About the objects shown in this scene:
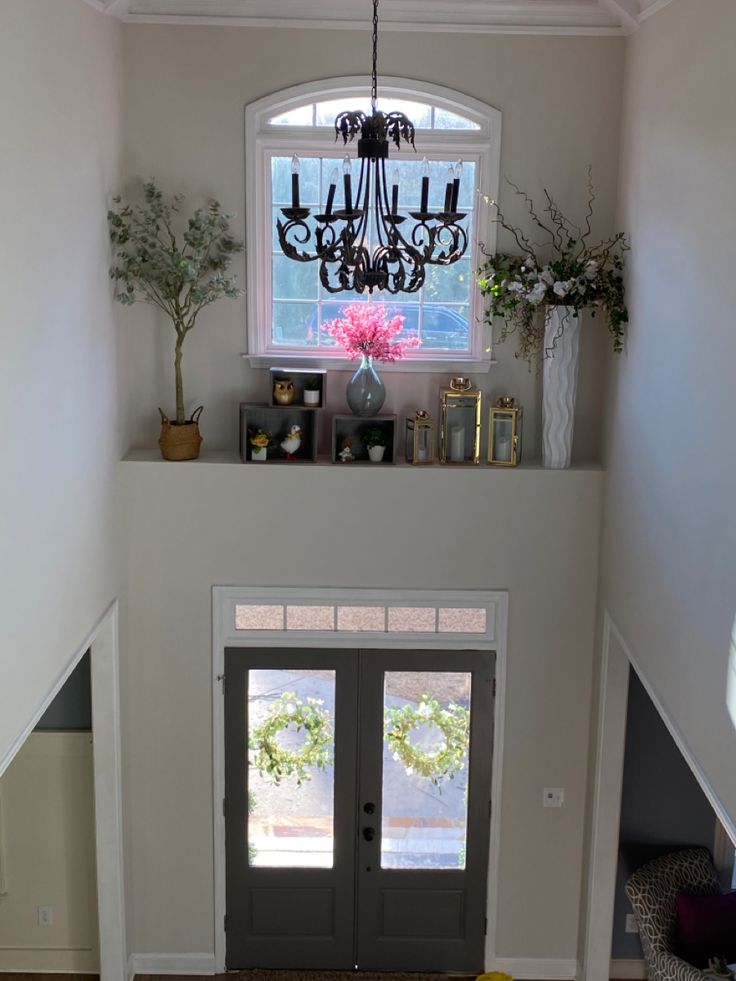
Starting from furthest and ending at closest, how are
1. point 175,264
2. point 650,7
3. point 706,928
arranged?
1. point 706,928
2. point 175,264
3. point 650,7

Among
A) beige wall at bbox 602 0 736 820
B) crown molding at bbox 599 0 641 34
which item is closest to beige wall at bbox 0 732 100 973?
beige wall at bbox 602 0 736 820

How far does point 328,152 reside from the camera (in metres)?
5.82

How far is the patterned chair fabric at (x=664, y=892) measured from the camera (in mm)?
5863

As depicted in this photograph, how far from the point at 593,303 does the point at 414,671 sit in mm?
2304

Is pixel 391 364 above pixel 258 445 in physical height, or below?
above

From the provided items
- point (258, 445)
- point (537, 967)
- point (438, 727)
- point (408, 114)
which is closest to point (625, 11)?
point (408, 114)

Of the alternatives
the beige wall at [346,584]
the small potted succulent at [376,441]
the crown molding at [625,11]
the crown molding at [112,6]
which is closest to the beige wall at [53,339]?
the crown molding at [112,6]

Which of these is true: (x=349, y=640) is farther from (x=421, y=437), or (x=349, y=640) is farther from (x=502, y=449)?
(x=502, y=449)

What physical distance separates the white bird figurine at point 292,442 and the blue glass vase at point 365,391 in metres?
0.33

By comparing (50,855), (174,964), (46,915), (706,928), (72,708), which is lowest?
(174,964)

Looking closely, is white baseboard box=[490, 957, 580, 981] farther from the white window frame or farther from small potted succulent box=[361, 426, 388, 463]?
the white window frame

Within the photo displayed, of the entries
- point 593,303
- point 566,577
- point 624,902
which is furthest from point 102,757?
point 593,303

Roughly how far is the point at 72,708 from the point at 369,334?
8.97ft

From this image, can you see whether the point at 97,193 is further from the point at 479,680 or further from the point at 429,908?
the point at 429,908
